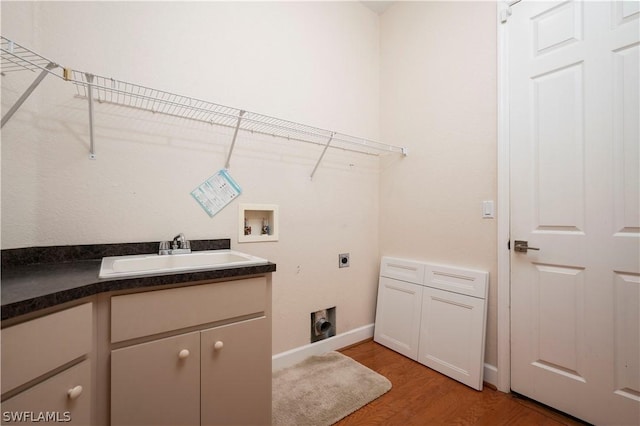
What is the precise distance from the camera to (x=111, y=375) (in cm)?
93

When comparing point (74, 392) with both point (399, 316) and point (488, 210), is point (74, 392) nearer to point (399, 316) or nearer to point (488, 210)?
point (399, 316)

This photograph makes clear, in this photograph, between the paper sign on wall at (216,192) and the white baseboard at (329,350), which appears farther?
the white baseboard at (329,350)

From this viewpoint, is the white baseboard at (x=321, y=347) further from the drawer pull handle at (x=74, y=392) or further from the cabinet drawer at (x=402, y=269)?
the drawer pull handle at (x=74, y=392)

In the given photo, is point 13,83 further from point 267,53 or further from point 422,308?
point 422,308

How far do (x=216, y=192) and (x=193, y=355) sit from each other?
94 centimetres

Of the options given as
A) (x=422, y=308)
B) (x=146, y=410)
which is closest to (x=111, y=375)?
(x=146, y=410)

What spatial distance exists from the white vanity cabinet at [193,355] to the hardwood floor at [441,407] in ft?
2.09

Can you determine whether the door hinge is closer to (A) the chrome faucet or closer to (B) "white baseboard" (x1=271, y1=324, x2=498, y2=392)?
(B) "white baseboard" (x1=271, y1=324, x2=498, y2=392)

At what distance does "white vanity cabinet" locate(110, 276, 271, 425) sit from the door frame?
1449mm

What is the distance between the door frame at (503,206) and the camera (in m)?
1.70

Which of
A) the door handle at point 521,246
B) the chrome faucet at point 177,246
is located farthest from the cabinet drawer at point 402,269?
the chrome faucet at point 177,246

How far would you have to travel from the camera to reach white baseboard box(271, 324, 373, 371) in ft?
6.27

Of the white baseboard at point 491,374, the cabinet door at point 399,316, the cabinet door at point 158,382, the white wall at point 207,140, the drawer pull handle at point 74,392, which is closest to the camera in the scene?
the drawer pull handle at point 74,392

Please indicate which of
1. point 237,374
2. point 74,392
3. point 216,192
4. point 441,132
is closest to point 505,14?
point 441,132
